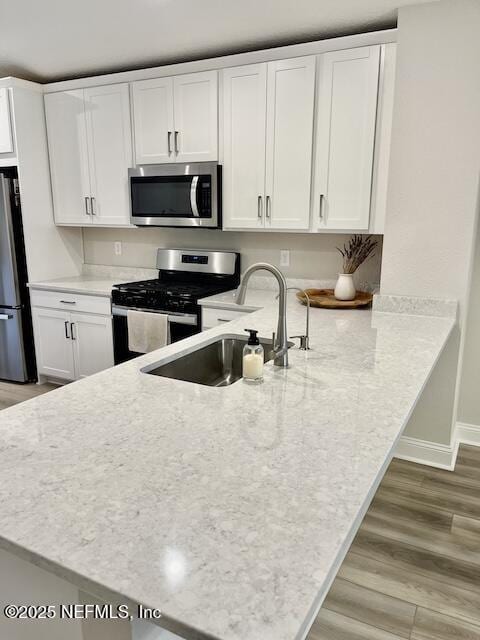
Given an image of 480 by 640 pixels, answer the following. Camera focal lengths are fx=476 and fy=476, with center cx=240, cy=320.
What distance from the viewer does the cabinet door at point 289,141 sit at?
2.84 metres

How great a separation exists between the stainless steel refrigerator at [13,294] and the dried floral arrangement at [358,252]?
255cm

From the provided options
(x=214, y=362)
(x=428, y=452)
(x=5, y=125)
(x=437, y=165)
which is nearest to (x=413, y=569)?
(x=428, y=452)

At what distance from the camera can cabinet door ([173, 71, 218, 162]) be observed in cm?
312

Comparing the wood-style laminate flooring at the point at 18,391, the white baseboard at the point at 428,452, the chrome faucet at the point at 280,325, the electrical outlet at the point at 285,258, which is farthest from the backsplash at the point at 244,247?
the chrome faucet at the point at 280,325

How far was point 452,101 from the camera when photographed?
2352 mm

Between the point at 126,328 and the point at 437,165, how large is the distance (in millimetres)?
2239

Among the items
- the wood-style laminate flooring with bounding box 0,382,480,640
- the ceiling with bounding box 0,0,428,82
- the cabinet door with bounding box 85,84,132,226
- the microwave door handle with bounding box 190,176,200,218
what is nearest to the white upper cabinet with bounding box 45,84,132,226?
the cabinet door with bounding box 85,84,132,226

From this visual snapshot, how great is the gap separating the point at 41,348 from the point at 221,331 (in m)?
2.44

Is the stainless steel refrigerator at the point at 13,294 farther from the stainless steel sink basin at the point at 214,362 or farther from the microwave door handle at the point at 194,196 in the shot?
the stainless steel sink basin at the point at 214,362

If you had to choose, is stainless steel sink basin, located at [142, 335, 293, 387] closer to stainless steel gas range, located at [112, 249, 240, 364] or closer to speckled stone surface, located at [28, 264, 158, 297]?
stainless steel gas range, located at [112, 249, 240, 364]

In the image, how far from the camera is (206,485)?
0.93 meters

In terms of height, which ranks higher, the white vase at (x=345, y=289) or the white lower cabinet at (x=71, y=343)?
the white vase at (x=345, y=289)

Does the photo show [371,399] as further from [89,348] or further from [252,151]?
[89,348]

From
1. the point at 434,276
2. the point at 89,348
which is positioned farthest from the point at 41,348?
the point at 434,276
